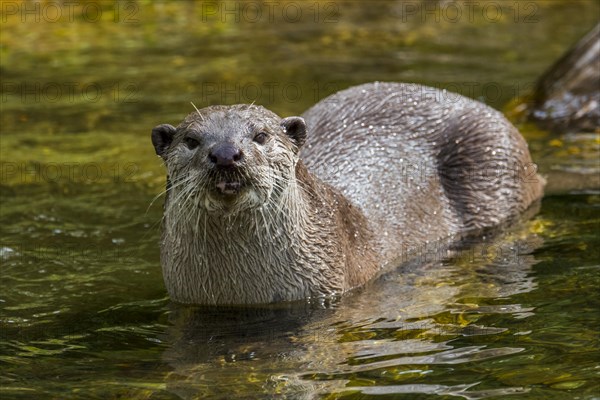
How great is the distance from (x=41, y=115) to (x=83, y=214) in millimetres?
2663

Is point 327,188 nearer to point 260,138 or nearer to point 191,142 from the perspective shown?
point 260,138

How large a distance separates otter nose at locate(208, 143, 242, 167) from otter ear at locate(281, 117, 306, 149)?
598mm

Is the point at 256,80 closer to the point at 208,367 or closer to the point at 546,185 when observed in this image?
the point at 546,185

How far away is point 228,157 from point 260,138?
0.40 m

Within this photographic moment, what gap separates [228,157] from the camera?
5.18 m

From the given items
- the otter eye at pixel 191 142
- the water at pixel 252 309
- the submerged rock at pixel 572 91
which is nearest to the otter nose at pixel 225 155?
the otter eye at pixel 191 142

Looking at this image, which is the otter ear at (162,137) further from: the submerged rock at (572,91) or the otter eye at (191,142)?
the submerged rock at (572,91)

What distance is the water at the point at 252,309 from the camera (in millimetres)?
5043

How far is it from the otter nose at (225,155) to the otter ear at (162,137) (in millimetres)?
558

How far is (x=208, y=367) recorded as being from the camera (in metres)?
5.22

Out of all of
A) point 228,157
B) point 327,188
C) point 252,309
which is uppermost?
point 228,157

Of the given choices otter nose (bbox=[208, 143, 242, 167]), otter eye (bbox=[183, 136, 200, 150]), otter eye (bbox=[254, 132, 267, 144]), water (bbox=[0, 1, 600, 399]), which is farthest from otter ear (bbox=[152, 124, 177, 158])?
water (bbox=[0, 1, 600, 399])

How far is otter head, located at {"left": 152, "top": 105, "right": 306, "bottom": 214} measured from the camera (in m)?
5.29

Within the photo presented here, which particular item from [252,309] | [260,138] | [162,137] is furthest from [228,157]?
[252,309]
